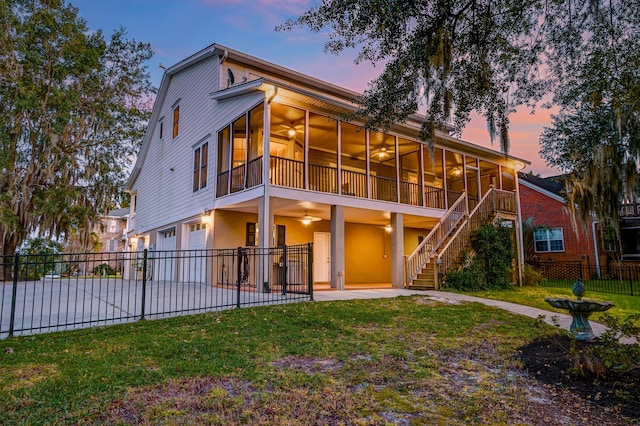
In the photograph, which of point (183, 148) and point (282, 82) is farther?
point (183, 148)

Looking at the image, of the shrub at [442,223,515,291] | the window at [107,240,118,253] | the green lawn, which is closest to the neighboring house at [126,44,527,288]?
the shrub at [442,223,515,291]

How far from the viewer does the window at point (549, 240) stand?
72.1 ft

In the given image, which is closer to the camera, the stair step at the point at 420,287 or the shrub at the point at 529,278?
the stair step at the point at 420,287

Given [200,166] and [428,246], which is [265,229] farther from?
[428,246]

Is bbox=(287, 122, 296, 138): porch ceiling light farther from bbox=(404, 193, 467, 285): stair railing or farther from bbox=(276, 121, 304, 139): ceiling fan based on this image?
bbox=(404, 193, 467, 285): stair railing

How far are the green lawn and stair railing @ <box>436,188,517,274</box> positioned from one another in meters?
5.86

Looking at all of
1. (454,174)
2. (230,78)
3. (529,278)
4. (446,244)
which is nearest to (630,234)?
(529,278)

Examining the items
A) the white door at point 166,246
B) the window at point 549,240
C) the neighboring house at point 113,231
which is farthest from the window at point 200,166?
the neighboring house at point 113,231

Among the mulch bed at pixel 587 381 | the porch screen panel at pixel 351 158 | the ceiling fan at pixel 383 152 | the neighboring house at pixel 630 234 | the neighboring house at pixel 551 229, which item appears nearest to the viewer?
the mulch bed at pixel 587 381

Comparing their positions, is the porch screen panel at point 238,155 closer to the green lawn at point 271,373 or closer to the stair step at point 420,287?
the stair step at point 420,287

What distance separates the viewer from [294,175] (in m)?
12.0

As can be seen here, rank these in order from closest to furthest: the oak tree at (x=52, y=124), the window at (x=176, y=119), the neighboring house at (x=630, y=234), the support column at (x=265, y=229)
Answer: the support column at (x=265, y=229) < the window at (x=176, y=119) < the oak tree at (x=52, y=124) < the neighboring house at (x=630, y=234)

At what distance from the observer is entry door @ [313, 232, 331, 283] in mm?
15547

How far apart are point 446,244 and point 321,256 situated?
4994mm
